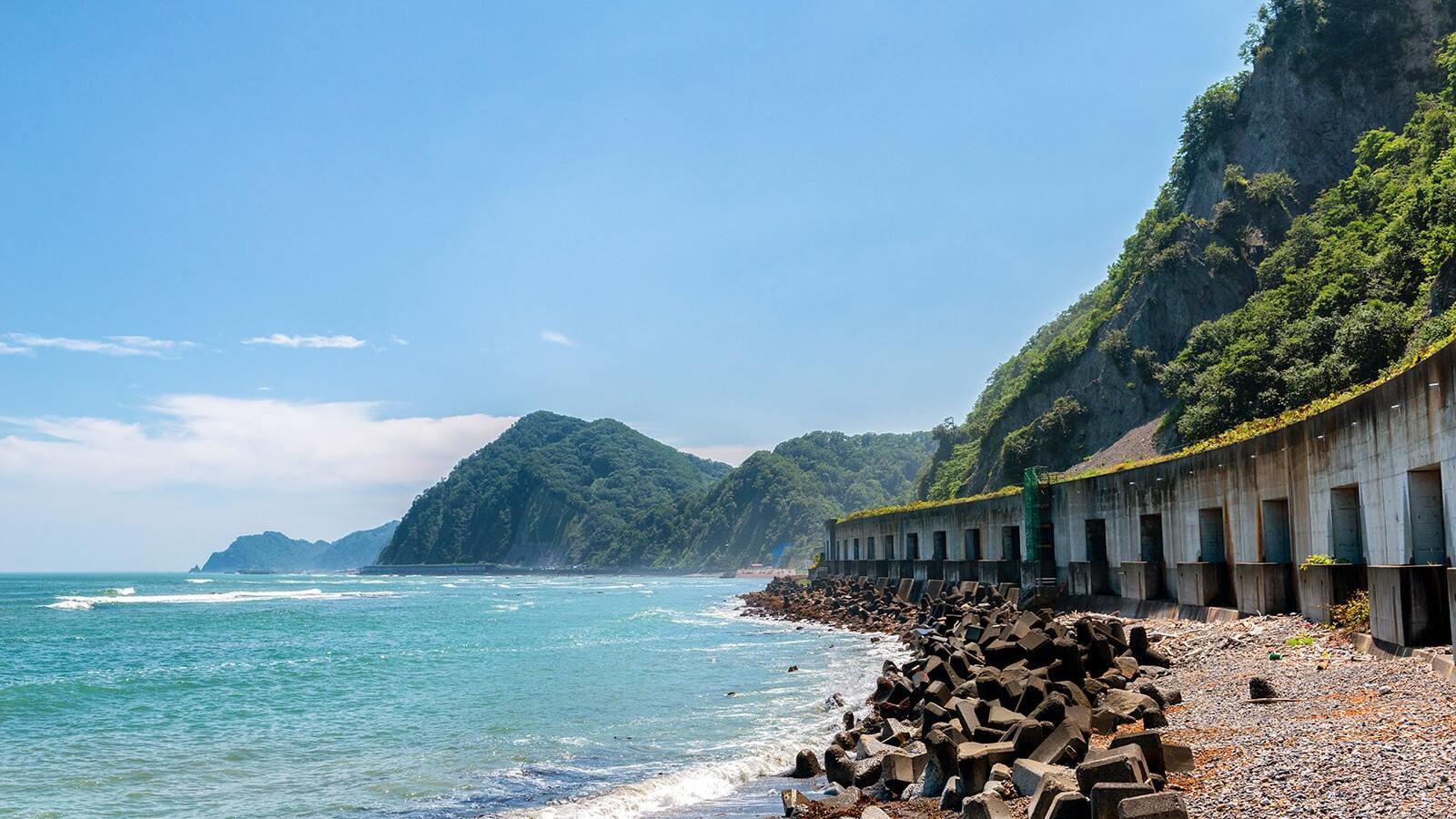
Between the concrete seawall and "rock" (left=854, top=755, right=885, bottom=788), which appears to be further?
the concrete seawall

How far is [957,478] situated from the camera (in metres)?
93.0

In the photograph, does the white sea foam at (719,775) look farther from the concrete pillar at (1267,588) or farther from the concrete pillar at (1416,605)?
the concrete pillar at (1416,605)

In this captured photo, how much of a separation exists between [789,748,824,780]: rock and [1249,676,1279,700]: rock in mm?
5737

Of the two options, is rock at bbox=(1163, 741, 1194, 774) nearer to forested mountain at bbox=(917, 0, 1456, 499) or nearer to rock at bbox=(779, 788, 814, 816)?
rock at bbox=(779, 788, 814, 816)

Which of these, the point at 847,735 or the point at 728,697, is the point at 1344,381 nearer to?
the point at 728,697

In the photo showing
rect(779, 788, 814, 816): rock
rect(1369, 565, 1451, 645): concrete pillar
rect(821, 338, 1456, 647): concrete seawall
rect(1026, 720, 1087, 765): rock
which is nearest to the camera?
rect(1026, 720, 1087, 765): rock

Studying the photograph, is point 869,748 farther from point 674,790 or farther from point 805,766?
point 674,790

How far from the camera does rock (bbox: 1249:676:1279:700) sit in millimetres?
12250

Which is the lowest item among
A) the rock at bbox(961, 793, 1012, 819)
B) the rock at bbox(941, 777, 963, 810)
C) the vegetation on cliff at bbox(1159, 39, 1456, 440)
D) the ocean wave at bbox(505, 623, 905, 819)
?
the ocean wave at bbox(505, 623, 905, 819)

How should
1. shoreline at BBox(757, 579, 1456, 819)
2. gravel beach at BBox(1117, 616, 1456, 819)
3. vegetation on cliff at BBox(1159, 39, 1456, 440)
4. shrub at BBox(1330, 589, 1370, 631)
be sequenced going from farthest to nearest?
vegetation on cliff at BBox(1159, 39, 1456, 440), shrub at BBox(1330, 589, 1370, 631), shoreline at BBox(757, 579, 1456, 819), gravel beach at BBox(1117, 616, 1456, 819)

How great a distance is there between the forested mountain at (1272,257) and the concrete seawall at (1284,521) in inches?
628

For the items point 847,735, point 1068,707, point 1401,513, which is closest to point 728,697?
point 847,735

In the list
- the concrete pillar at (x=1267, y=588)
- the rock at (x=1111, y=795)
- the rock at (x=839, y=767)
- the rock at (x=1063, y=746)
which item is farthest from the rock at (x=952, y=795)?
the concrete pillar at (x=1267, y=588)

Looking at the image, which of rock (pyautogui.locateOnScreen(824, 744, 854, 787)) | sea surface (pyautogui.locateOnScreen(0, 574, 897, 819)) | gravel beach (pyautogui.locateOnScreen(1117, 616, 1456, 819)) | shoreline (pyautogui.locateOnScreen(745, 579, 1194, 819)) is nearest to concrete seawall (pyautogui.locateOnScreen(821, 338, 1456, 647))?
gravel beach (pyautogui.locateOnScreen(1117, 616, 1456, 819))
